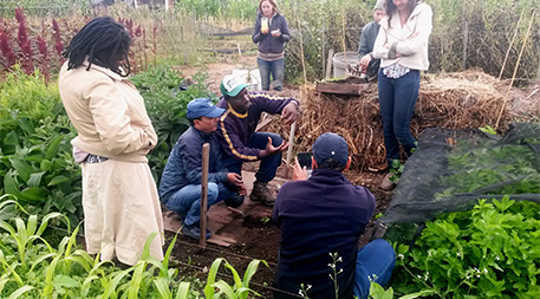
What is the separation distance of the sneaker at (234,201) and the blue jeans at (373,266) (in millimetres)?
1680

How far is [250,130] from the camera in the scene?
401 centimetres

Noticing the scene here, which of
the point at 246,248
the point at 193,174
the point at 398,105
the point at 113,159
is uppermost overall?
the point at 113,159

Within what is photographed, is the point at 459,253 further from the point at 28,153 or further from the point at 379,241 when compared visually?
the point at 28,153

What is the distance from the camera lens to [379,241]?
264cm

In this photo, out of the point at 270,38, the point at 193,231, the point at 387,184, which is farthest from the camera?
the point at 270,38

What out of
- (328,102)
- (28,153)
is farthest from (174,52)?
(28,153)

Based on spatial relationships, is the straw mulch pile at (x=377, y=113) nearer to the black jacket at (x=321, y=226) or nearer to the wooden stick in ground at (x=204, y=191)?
the wooden stick in ground at (x=204, y=191)

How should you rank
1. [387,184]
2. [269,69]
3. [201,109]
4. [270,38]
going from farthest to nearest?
[269,69] < [270,38] < [387,184] < [201,109]

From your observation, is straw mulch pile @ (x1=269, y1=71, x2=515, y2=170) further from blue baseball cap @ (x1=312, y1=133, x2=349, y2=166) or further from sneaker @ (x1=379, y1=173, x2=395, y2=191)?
blue baseball cap @ (x1=312, y1=133, x2=349, y2=166)

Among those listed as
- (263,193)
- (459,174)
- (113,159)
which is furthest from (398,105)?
(113,159)

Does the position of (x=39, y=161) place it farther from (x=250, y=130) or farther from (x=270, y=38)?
(x=270, y=38)

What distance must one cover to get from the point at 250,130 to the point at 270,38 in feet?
11.5

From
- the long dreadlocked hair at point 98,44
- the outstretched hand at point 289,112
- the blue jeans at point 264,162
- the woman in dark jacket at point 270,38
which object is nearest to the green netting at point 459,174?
the outstretched hand at point 289,112

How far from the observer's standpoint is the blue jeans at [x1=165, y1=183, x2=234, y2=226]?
3.38 m
